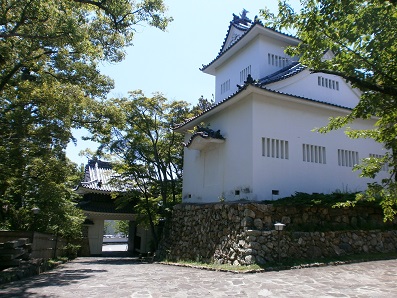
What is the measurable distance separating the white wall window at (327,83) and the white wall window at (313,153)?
147 inches

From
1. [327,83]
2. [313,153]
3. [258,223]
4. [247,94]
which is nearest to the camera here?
[258,223]


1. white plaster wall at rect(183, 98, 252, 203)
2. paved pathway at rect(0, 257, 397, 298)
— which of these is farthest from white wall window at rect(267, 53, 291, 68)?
paved pathway at rect(0, 257, 397, 298)

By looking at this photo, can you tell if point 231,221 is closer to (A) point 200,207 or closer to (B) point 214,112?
(A) point 200,207

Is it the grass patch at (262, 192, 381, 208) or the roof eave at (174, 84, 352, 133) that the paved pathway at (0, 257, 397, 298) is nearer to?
the grass patch at (262, 192, 381, 208)

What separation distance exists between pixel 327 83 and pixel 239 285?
12.3 metres

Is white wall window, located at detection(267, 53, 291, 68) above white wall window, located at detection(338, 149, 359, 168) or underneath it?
above

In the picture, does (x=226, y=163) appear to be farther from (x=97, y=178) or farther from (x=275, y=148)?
(x=97, y=178)

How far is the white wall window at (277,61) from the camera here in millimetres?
17984

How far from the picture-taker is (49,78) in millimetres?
12023

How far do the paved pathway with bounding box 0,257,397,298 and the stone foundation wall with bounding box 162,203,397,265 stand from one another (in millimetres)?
1309

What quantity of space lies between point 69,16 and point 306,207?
33.9 ft

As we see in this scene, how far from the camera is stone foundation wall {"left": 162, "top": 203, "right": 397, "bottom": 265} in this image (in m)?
11.6

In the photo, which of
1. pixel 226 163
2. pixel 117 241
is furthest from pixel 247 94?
pixel 117 241

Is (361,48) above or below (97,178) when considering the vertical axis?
above
